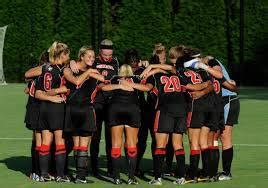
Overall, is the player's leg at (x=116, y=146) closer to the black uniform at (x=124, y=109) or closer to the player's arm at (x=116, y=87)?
the black uniform at (x=124, y=109)

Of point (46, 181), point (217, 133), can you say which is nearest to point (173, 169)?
point (217, 133)

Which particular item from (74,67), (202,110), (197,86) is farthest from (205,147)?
(74,67)

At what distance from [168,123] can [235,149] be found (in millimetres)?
4456

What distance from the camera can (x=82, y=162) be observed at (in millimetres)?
12094

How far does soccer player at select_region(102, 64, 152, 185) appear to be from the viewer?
1212cm

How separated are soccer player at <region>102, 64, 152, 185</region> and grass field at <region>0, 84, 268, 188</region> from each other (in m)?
0.33

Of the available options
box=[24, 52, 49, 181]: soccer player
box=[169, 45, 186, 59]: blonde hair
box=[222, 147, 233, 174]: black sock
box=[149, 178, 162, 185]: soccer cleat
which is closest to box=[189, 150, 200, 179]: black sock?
box=[149, 178, 162, 185]: soccer cleat

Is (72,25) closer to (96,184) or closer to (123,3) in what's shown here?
(123,3)

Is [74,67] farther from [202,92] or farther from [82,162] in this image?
[202,92]

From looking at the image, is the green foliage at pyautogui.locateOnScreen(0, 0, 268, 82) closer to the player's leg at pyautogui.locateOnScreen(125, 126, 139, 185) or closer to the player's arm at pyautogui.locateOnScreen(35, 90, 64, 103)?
the player's arm at pyautogui.locateOnScreen(35, 90, 64, 103)

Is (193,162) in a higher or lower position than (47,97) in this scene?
lower

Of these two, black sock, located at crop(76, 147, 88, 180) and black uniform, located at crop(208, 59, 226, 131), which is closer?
black sock, located at crop(76, 147, 88, 180)

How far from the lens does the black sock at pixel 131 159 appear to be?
1217 centimetres

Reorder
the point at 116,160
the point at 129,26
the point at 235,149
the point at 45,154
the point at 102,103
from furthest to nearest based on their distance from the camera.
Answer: the point at 129,26
the point at 235,149
the point at 102,103
the point at 45,154
the point at 116,160
